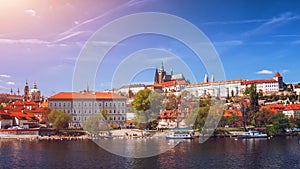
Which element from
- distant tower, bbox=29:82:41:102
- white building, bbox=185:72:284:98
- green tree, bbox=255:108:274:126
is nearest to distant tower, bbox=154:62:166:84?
white building, bbox=185:72:284:98

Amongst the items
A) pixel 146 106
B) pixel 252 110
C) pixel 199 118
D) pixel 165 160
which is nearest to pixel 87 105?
pixel 146 106

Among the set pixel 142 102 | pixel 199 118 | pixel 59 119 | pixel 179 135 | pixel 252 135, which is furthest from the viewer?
pixel 142 102

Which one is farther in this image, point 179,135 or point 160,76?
point 160,76

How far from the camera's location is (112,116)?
2327 inches

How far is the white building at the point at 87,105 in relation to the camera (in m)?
56.5

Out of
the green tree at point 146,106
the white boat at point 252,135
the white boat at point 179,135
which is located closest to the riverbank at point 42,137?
the green tree at point 146,106

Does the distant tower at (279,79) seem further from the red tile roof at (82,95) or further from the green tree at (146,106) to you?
the red tile roof at (82,95)

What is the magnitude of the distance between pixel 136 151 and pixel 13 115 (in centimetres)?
3353

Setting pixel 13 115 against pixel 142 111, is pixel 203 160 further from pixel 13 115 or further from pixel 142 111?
pixel 13 115

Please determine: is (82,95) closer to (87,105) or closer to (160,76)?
(87,105)

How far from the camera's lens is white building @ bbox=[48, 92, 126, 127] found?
5647 centimetres

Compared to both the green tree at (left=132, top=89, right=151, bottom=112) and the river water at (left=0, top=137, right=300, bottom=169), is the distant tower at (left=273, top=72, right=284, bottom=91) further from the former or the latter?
the river water at (left=0, top=137, right=300, bottom=169)

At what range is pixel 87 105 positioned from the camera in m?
56.6

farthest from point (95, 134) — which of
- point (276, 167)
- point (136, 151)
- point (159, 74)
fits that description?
point (159, 74)
